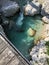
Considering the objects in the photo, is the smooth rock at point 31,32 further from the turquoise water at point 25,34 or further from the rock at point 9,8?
the rock at point 9,8

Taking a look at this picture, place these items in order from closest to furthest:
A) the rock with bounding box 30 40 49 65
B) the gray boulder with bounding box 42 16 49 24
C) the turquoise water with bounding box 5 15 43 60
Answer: the rock with bounding box 30 40 49 65
the turquoise water with bounding box 5 15 43 60
the gray boulder with bounding box 42 16 49 24

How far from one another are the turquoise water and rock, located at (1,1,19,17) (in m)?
0.71

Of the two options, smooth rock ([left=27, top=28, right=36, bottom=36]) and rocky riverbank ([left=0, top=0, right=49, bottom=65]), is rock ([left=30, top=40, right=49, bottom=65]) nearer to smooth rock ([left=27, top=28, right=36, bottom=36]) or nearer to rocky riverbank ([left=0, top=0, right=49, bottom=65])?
rocky riverbank ([left=0, top=0, right=49, bottom=65])

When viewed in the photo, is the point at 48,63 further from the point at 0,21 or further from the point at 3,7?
the point at 3,7

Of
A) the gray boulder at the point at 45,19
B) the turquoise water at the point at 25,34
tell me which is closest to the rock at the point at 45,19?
the gray boulder at the point at 45,19

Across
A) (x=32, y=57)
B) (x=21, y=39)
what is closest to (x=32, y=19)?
(x=21, y=39)

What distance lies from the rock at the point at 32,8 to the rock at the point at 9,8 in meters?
0.95

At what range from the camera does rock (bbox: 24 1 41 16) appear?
727 inches

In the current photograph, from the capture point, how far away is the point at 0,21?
17.6 m

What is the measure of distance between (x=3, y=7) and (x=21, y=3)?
6.99 ft

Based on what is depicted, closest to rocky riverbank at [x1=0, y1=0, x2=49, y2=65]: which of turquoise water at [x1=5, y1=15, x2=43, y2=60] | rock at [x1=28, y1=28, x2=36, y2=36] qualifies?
rock at [x1=28, y1=28, x2=36, y2=36]

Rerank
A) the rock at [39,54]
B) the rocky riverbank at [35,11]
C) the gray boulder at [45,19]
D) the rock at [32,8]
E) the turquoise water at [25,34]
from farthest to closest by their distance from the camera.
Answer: the rock at [32,8] → the gray boulder at [45,19] → the turquoise water at [25,34] → the rocky riverbank at [35,11] → the rock at [39,54]

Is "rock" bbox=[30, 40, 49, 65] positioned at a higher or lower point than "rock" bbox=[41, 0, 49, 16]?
lower

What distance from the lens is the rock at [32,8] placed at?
60.6ft
